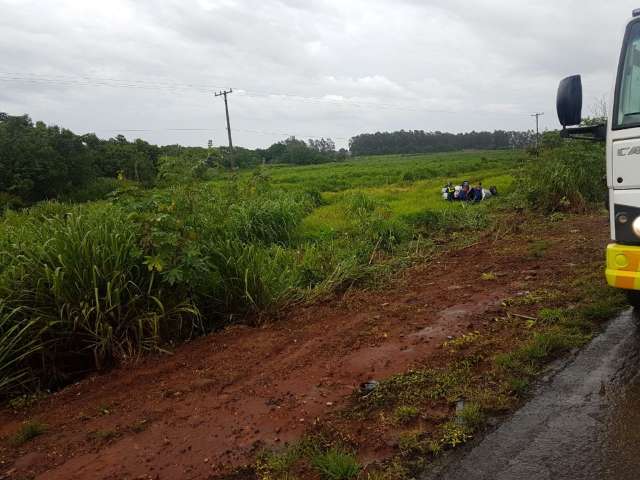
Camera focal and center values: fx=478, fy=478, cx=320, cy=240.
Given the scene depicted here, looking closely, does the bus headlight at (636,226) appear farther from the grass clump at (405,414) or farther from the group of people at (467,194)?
the group of people at (467,194)

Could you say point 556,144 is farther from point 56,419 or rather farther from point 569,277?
point 56,419

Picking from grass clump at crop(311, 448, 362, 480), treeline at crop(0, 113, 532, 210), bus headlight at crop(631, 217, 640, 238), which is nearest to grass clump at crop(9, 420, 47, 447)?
grass clump at crop(311, 448, 362, 480)

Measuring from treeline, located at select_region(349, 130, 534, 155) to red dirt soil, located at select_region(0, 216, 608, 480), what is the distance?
259 feet

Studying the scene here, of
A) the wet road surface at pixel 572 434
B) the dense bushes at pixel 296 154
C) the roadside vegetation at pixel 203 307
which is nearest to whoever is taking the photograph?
the wet road surface at pixel 572 434

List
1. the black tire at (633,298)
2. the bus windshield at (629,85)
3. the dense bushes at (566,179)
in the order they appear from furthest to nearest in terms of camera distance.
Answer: the dense bushes at (566,179), the black tire at (633,298), the bus windshield at (629,85)

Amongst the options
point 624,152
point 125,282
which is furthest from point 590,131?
point 125,282

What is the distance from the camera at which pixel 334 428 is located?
2785 mm

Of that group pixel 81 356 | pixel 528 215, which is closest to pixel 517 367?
pixel 81 356

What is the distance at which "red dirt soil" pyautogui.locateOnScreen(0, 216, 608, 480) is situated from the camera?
8.90ft

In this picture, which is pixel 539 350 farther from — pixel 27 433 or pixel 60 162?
pixel 60 162

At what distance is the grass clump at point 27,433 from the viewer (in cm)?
301

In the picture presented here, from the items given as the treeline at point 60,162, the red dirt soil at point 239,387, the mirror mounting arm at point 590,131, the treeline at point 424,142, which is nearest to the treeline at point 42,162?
the treeline at point 60,162

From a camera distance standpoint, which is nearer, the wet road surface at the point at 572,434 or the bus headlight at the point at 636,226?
the wet road surface at the point at 572,434

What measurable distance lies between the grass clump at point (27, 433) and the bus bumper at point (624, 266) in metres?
3.94
